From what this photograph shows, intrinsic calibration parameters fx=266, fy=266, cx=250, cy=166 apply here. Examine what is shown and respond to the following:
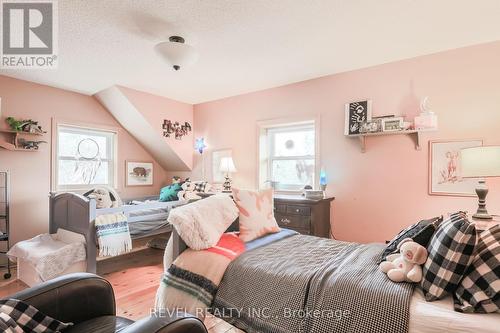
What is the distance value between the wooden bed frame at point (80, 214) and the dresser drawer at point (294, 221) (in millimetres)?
1677

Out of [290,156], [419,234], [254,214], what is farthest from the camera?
[290,156]

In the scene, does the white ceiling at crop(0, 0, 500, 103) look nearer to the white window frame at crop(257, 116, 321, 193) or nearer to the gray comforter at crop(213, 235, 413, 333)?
the white window frame at crop(257, 116, 321, 193)

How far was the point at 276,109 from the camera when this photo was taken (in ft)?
11.9

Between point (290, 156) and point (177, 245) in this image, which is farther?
point (290, 156)

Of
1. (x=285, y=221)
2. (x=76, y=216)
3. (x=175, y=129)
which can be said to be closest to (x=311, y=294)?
(x=285, y=221)

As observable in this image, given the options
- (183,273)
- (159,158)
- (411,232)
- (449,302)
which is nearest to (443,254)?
(449,302)

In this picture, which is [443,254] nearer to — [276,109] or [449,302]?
[449,302]

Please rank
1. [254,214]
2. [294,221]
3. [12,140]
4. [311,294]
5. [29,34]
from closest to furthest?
→ [311,294], [254,214], [29,34], [294,221], [12,140]

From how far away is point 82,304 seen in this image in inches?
50.9

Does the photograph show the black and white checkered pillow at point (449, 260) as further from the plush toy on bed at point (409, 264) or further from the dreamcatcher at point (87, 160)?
the dreamcatcher at point (87, 160)

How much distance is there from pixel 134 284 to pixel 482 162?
3.24 meters

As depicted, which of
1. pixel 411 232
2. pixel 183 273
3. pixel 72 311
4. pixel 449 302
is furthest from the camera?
pixel 183 273

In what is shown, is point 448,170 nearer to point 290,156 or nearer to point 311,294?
point 290,156

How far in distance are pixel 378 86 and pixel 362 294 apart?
239 cm
